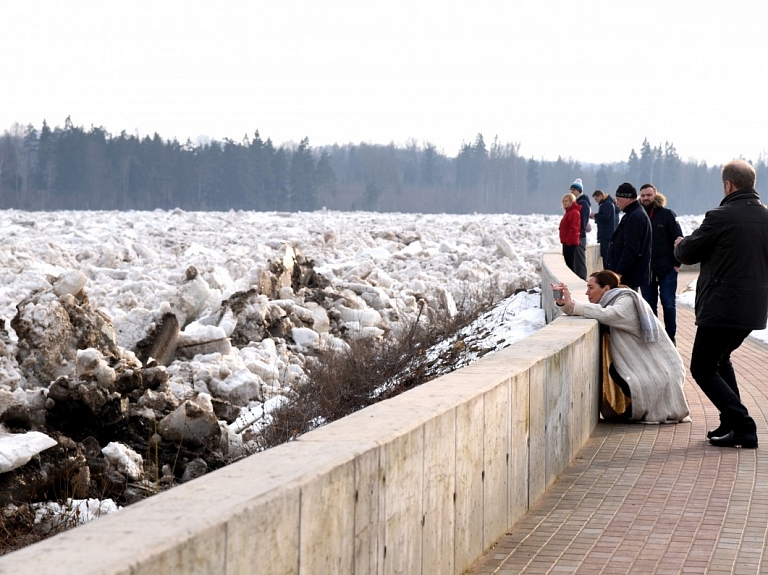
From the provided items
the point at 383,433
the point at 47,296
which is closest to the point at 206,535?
the point at 383,433

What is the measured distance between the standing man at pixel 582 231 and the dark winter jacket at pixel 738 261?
10.00 meters

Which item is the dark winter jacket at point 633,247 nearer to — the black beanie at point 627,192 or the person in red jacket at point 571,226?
the black beanie at point 627,192

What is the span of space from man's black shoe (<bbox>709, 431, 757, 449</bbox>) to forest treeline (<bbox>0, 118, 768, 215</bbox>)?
104 m

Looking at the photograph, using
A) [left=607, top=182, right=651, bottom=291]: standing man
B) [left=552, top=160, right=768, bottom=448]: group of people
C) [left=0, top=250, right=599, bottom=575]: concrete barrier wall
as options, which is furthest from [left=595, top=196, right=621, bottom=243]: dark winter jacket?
[left=0, top=250, right=599, bottom=575]: concrete barrier wall

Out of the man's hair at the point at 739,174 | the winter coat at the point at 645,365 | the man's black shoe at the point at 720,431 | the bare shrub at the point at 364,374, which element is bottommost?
the bare shrub at the point at 364,374

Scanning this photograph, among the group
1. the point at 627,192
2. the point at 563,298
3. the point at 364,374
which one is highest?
the point at 627,192

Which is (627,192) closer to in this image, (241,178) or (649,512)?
(649,512)

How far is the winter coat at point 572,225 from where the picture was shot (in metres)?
16.2

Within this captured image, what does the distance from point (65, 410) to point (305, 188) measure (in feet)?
419

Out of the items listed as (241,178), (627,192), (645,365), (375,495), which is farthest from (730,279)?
(241,178)

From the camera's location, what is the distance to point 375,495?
3.71 metres

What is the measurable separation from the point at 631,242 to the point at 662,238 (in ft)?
3.65

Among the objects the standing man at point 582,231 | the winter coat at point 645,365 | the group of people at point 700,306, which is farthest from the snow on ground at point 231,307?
the winter coat at point 645,365

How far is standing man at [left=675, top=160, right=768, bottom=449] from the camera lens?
6762 mm
